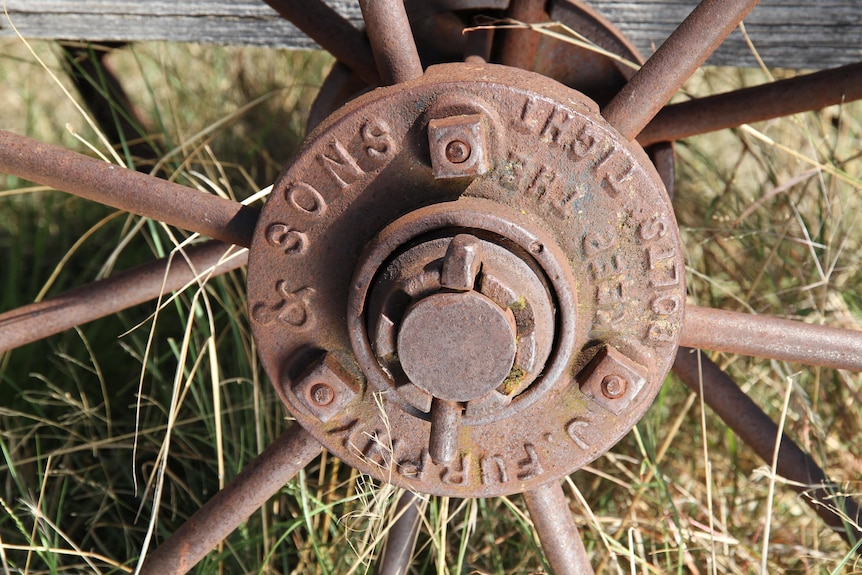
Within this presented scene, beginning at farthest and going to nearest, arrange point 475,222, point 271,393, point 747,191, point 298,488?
1. point 747,191
2. point 271,393
3. point 298,488
4. point 475,222

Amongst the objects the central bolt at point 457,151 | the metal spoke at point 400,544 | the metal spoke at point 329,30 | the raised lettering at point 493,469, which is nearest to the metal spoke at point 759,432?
the raised lettering at point 493,469

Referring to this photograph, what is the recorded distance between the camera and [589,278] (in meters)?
1.21

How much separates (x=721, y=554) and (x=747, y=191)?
135 centimetres

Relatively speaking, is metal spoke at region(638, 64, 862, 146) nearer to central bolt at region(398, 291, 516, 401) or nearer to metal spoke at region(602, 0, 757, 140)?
metal spoke at region(602, 0, 757, 140)

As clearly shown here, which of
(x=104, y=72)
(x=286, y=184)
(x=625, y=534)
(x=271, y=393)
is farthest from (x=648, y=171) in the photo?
(x=104, y=72)

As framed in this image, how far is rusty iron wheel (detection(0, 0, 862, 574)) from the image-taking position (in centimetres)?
113

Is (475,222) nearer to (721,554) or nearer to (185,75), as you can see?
(721,554)

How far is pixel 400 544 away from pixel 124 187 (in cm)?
94

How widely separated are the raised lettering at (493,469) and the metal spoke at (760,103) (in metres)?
0.80

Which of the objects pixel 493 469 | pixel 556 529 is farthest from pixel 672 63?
pixel 556 529

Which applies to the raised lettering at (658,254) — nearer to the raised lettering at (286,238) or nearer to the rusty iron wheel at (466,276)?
the rusty iron wheel at (466,276)

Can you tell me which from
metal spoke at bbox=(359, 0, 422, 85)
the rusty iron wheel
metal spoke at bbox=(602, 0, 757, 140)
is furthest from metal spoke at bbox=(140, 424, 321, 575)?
metal spoke at bbox=(602, 0, 757, 140)

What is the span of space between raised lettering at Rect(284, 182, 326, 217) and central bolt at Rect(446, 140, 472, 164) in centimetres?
20

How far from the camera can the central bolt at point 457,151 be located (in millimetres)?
1119
